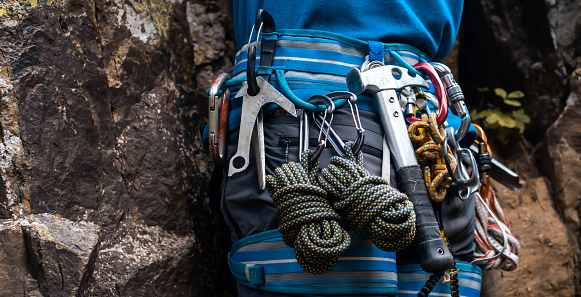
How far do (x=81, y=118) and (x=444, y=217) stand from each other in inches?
37.8

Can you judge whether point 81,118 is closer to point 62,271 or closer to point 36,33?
point 36,33

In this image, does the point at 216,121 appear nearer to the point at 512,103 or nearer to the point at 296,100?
the point at 296,100

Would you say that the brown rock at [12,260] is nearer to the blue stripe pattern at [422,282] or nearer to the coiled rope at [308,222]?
the coiled rope at [308,222]

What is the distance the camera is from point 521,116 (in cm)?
210

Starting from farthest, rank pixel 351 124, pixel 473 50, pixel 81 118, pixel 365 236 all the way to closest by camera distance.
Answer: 1. pixel 473 50
2. pixel 81 118
3. pixel 351 124
4. pixel 365 236

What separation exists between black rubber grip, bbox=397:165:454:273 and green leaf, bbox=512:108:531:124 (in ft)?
3.61

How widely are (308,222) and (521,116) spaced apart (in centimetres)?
144

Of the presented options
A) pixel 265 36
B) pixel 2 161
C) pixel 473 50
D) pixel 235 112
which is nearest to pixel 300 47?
pixel 265 36

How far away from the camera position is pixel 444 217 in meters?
1.33

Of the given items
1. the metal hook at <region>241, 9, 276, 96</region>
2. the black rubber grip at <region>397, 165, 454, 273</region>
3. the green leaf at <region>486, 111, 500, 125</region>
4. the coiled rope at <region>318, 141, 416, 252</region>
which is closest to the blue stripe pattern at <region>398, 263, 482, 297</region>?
the black rubber grip at <region>397, 165, 454, 273</region>

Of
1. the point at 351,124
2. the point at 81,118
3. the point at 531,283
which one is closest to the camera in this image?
the point at 351,124

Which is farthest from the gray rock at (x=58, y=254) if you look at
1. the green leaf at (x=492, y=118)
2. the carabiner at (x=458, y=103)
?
the green leaf at (x=492, y=118)

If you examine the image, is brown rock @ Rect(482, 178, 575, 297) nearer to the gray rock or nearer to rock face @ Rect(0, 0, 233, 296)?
rock face @ Rect(0, 0, 233, 296)

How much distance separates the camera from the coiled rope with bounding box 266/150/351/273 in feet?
3.22
